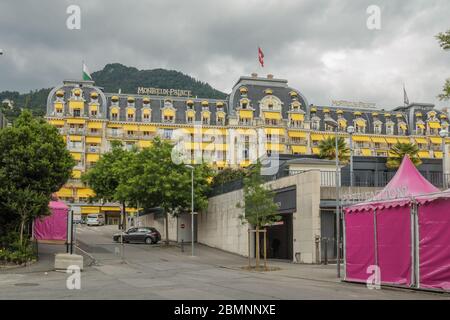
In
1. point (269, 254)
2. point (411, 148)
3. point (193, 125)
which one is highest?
point (193, 125)

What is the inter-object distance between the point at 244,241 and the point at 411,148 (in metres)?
23.9

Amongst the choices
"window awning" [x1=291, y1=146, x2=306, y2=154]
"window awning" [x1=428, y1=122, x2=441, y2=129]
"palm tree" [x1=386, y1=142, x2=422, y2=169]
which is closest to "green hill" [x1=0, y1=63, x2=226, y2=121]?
"window awning" [x1=291, y1=146, x2=306, y2=154]

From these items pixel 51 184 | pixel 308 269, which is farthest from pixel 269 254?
pixel 51 184

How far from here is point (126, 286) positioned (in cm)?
1944

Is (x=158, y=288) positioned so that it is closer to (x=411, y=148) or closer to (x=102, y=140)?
(x=411, y=148)

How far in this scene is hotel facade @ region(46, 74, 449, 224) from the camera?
98.0 m

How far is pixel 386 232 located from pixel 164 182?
1111 inches

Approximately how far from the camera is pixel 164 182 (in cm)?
4544

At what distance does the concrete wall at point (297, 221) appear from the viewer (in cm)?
3306

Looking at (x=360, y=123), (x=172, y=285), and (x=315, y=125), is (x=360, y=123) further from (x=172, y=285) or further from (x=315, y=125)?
(x=172, y=285)

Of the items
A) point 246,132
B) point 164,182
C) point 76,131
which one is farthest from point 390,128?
point 164,182

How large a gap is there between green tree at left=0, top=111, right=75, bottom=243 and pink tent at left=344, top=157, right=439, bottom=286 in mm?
15930

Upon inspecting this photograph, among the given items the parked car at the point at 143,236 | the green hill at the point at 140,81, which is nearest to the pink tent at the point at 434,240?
the parked car at the point at 143,236
